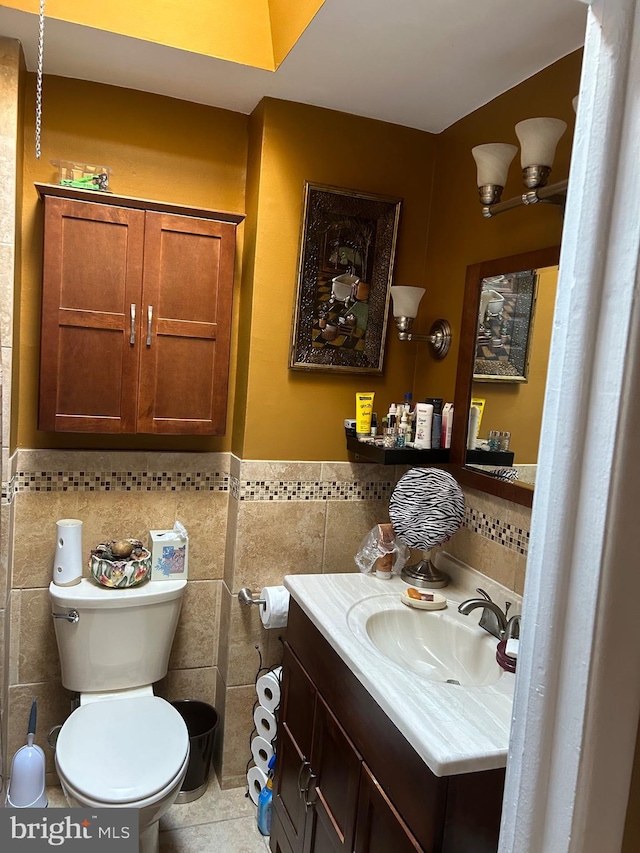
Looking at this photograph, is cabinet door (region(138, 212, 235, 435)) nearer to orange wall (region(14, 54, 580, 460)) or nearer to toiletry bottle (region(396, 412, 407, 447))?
orange wall (region(14, 54, 580, 460))

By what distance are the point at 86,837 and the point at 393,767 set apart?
0.97 metres

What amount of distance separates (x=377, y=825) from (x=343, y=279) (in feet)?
5.28

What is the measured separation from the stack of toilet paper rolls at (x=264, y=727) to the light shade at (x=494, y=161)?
65.8 inches

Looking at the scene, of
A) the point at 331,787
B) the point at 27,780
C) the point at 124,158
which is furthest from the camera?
the point at 124,158

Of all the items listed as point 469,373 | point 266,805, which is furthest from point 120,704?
point 469,373

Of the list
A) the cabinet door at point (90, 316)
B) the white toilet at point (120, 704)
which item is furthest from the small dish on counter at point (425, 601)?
the cabinet door at point (90, 316)

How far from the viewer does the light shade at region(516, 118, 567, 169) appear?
156 cm

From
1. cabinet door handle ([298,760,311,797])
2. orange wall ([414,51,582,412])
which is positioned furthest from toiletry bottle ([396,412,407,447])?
Result: cabinet door handle ([298,760,311,797])

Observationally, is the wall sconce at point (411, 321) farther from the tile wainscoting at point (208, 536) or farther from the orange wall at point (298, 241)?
the tile wainscoting at point (208, 536)

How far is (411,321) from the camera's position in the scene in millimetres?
2176

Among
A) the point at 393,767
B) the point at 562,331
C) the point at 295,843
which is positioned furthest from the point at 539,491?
the point at 295,843

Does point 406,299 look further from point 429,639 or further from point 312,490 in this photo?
point 429,639

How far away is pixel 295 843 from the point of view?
180cm

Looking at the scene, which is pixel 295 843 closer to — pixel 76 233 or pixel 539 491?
pixel 539 491
